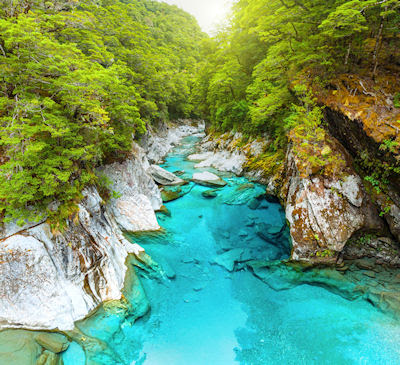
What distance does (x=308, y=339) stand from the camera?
18.9ft

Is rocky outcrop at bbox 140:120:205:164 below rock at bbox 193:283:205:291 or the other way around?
the other way around

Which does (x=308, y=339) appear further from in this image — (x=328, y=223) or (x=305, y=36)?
(x=305, y=36)

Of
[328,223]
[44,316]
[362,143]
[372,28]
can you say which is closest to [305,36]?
[372,28]

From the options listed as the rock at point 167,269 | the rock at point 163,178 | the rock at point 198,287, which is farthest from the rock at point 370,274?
the rock at point 163,178

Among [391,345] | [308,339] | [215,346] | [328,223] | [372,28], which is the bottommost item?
[215,346]

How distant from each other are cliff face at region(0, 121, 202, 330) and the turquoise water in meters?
0.68

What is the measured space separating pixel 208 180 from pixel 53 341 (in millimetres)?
12283

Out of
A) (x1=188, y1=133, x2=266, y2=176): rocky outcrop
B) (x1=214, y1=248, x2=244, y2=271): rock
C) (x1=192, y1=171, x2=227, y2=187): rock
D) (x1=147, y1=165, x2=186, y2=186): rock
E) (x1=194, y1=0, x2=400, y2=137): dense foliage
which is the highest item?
(x1=194, y1=0, x2=400, y2=137): dense foliage

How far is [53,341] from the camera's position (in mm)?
4801

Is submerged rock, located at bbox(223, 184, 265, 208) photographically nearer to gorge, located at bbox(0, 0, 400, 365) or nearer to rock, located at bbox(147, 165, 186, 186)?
gorge, located at bbox(0, 0, 400, 365)

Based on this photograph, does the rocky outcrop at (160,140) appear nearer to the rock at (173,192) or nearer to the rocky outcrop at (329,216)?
the rock at (173,192)

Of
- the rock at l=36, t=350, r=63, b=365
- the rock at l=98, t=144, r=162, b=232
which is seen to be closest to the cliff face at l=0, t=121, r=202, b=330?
the rock at l=36, t=350, r=63, b=365

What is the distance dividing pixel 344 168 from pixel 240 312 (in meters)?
6.68

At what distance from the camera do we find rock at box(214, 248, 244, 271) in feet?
27.8
